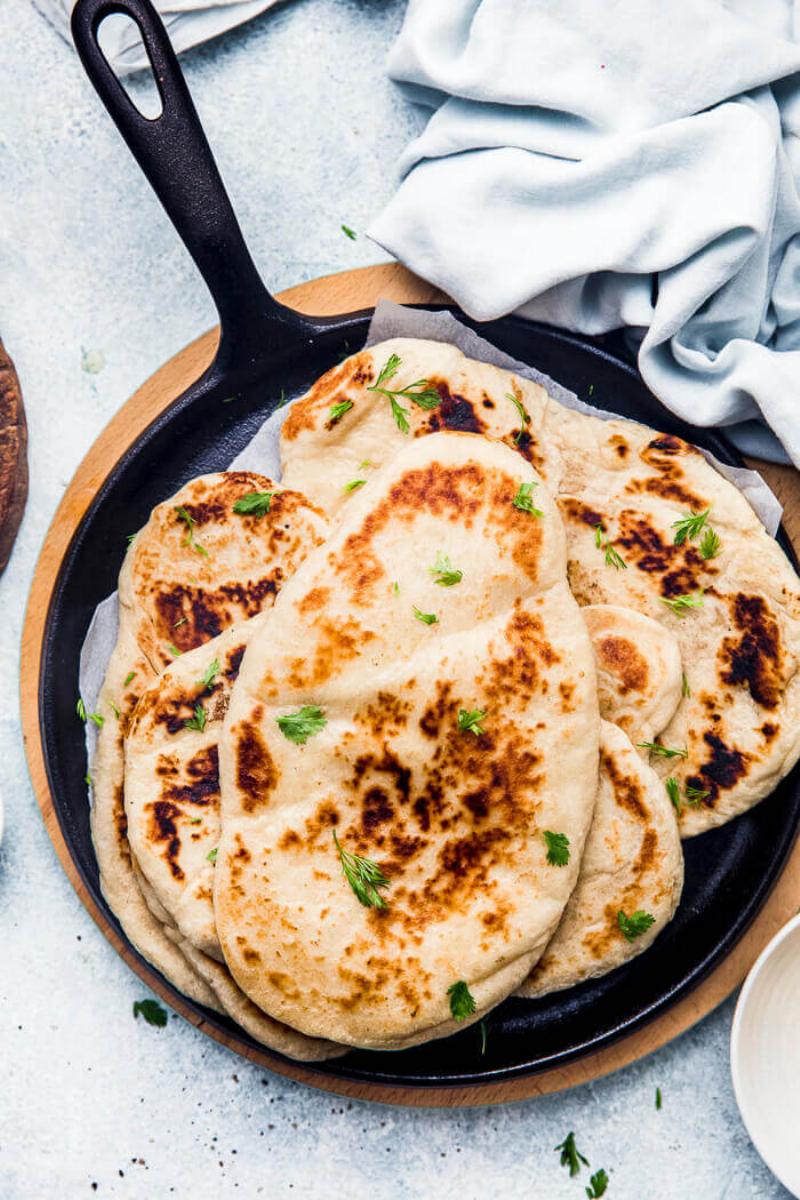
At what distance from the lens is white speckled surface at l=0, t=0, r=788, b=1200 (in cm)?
308

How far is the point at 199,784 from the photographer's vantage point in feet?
8.68

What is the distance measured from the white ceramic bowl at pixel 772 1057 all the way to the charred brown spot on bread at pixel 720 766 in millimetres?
436

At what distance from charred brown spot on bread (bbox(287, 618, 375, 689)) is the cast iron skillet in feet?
2.70

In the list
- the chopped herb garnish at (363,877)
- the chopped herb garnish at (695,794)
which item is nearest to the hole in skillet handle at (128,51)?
the chopped herb garnish at (363,877)

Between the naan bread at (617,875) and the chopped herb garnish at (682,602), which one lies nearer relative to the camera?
the naan bread at (617,875)

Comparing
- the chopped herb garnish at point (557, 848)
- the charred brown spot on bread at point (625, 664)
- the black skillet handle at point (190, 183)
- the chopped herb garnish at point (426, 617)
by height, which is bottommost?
the chopped herb garnish at point (557, 848)

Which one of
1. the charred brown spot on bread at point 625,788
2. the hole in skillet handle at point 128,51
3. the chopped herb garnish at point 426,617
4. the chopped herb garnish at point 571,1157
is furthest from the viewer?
the hole in skillet handle at point 128,51

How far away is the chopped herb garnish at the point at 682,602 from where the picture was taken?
8.76 feet

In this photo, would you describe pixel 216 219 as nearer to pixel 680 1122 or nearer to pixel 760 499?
pixel 760 499

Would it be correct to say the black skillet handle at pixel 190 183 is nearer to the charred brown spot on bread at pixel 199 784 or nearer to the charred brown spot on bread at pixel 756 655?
the charred brown spot on bread at pixel 199 784

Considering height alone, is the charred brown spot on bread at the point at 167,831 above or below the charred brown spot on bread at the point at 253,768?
below

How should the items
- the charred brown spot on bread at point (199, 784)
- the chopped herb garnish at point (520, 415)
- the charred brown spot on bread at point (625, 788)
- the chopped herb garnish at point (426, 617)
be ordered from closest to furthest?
the chopped herb garnish at point (426, 617)
the charred brown spot on bread at point (625, 788)
the charred brown spot on bread at point (199, 784)
the chopped herb garnish at point (520, 415)

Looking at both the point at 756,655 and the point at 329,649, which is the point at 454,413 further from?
the point at 756,655

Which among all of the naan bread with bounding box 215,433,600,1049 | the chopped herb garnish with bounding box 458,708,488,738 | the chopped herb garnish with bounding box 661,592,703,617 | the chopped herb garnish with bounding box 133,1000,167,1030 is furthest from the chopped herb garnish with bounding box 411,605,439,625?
the chopped herb garnish with bounding box 133,1000,167,1030
